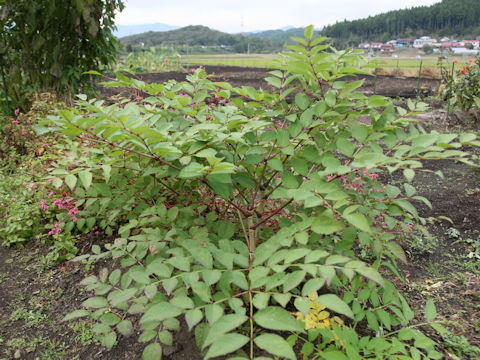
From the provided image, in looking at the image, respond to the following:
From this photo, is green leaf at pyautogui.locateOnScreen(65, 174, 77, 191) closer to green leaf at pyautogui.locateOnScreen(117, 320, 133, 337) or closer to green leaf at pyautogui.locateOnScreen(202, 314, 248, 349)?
green leaf at pyautogui.locateOnScreen(117, 320, 133, 337)

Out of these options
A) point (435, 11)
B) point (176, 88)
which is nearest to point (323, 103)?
point (176, 88)

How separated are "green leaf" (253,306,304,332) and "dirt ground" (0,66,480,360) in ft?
2.24

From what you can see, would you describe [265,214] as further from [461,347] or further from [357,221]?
[461,347]

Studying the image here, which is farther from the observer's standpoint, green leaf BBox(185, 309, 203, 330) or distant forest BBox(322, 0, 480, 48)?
distant forest BBox(322, 0, 480, 48)

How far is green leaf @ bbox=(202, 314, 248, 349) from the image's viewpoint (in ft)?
2.66

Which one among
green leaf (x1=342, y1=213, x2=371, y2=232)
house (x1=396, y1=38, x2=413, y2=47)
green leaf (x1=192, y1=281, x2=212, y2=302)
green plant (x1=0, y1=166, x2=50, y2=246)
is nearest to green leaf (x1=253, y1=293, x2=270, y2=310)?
green leaf (x1=192, y1=281, x2=212, y2=302)

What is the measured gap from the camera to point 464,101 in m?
6.47

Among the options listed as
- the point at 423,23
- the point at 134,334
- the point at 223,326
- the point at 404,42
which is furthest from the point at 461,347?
the point at 423,23

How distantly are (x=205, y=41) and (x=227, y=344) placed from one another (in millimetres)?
76092

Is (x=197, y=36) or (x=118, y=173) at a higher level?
(x=197, y=36)

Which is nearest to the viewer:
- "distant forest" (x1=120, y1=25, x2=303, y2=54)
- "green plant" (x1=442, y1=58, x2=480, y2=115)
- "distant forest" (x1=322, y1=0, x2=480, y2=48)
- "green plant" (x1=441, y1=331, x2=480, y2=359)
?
"green plant" (x1=441, y1=331, x2=480, y2=359)

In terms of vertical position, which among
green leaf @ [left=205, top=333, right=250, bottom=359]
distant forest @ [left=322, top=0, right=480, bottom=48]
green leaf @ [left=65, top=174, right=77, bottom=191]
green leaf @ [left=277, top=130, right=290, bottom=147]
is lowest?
green leaf @ [left=205, top=333, right=250, bottom=359]

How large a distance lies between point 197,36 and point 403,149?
82012 mm

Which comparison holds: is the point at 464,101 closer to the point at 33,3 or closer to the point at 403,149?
the point at 403,149
